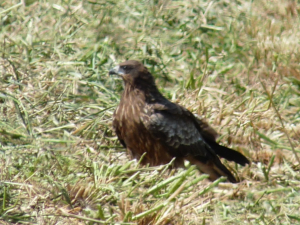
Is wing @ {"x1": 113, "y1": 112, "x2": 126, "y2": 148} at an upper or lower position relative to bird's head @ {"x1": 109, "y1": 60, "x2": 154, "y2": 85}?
lower

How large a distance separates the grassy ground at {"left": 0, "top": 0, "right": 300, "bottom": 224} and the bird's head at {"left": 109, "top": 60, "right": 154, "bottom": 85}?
40cm

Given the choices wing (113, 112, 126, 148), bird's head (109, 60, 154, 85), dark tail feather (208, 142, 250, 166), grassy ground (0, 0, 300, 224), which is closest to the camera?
grassy ground (0, 0, 300, 224)

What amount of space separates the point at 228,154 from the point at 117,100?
1349 mm

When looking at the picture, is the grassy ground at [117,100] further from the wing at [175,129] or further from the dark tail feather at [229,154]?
the wing at [175,129]

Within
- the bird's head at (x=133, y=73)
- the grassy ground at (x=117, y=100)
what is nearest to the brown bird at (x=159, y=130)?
the bird's head at (x=133, y=73)

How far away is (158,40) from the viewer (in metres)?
7.73

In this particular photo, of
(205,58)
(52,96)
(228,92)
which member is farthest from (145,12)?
(52,96)

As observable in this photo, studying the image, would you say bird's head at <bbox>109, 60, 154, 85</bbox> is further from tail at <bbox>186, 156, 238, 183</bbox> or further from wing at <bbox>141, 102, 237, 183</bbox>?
tail at <bbox>186, 156, 238, 183</bbox>

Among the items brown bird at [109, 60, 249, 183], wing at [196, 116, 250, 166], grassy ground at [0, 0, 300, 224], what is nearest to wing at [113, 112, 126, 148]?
brown bird at [109, 60, 249, 183]

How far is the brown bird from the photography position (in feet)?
19.4

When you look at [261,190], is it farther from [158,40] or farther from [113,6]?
[113,6]

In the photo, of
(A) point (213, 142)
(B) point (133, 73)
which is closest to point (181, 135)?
(A) point (213, 142)

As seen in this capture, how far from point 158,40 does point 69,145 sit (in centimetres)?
279

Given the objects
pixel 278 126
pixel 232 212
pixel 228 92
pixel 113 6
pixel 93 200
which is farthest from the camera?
pixel 113 6
